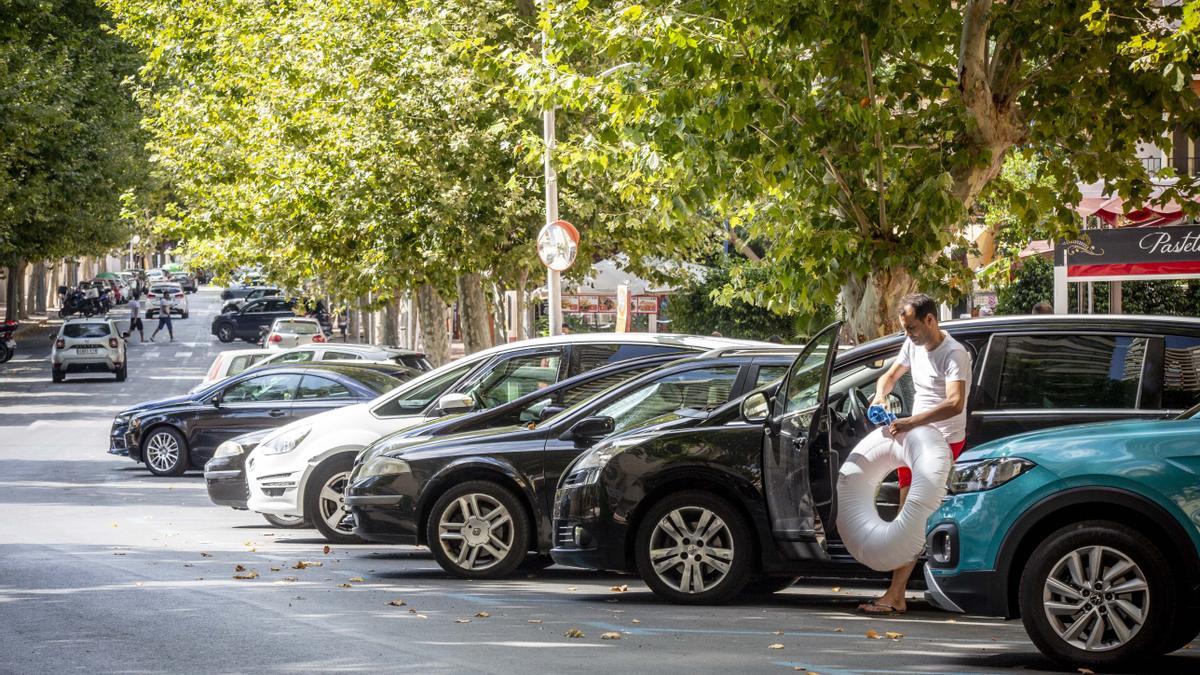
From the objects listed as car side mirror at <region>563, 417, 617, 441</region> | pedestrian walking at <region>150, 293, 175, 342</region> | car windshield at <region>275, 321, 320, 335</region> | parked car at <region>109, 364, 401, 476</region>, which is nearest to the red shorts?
car side mirror at <region>563, 417, 617, 441</region>

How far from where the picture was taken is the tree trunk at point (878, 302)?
1443 cm

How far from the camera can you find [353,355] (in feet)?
80.5

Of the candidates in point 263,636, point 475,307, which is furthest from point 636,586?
point 475,307

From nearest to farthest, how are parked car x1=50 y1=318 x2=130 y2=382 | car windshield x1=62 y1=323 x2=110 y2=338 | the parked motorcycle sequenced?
parked car x1=50 y1=318 x2=130 y2=382
car windshield x1=62 y1=323 x2=110 y2=338
the parked motorcycle

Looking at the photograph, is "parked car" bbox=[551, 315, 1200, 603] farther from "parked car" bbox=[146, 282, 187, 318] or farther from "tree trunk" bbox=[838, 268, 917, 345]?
"parked car" bbox=[146, 282, 187, 318]

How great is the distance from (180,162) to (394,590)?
27.1 metres

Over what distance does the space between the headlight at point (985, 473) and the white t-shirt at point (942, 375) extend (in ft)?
4.06

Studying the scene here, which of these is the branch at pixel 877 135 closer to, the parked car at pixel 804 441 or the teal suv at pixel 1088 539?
the parked car at pixel 804 441

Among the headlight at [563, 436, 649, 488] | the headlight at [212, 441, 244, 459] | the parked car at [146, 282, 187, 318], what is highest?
the parked car at [146, 282, 187, 318]

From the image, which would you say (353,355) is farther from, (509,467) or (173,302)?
(173,302)

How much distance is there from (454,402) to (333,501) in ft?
5.58

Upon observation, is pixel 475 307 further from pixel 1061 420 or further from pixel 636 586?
pixel 1061 420

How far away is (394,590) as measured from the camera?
11.3m

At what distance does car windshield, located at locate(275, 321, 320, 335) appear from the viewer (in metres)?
49.4
